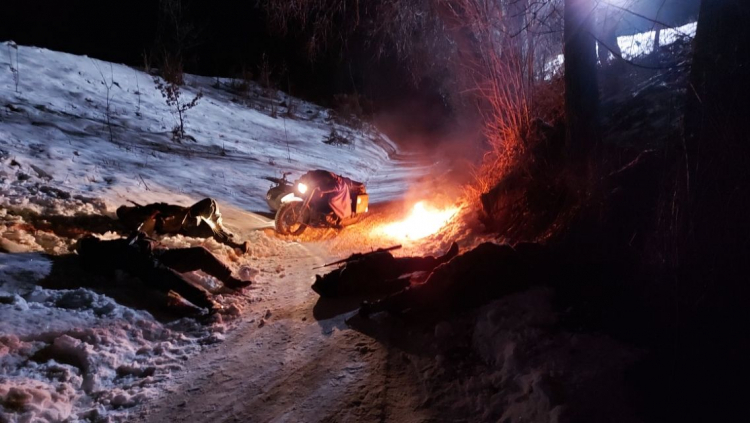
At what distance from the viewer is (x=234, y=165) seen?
14172 mm

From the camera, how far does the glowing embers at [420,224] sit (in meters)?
8.96

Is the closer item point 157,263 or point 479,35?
point 157,263

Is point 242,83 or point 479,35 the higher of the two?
point 242,83

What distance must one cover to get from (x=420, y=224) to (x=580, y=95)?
168 inches

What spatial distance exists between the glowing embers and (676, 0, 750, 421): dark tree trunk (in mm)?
5416

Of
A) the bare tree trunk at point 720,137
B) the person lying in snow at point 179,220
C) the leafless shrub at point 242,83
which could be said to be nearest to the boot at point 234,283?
the person lying in snow at point 179,220

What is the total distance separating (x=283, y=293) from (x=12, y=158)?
568 centimetres

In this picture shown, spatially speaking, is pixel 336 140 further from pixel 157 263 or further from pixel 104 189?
pixel 157 263

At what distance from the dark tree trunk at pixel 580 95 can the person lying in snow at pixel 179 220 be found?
5.05 m

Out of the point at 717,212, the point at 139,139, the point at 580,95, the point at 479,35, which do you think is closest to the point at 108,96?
the point at 139,139

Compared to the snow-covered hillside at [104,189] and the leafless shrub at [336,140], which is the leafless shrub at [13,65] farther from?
the leafless shrub at [336,140]

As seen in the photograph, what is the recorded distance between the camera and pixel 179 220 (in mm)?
7531

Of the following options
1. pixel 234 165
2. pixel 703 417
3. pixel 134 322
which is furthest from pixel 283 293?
pixel 234 165

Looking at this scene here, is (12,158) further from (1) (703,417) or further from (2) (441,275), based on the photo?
(1) (703,417)
